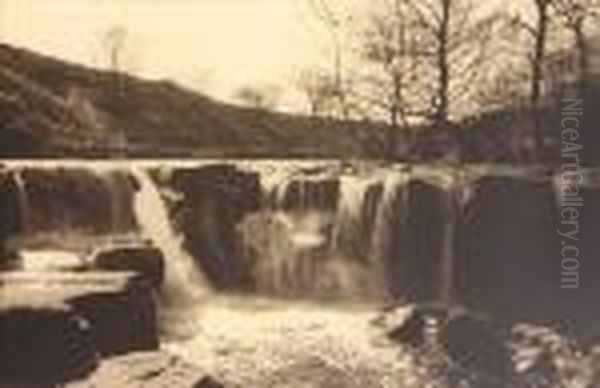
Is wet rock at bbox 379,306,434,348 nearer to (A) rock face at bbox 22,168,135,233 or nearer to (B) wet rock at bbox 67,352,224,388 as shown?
(B) wet rock at bbox 67,352,224,388

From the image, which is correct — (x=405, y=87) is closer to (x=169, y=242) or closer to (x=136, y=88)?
(x=136, y=88)

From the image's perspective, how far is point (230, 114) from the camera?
12.0 ft

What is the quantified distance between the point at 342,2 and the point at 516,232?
0.82 m

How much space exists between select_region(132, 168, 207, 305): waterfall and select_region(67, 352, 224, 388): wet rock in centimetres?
81

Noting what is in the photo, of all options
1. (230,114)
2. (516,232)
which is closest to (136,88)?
(230,114)

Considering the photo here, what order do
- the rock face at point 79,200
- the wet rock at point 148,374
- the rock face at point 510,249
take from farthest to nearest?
the rock face at point 79,200 < the rock face at point 510,249 < the wet rock at point 148,374

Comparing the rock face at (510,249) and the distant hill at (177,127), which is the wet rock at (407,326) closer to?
the rock face at (510,249)

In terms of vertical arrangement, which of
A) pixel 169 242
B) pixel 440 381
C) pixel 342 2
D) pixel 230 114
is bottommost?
pixel 440 381

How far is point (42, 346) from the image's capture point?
2.82m

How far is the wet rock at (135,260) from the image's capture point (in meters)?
3.33

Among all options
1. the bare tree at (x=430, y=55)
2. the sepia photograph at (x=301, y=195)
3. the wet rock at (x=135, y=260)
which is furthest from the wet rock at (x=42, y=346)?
the bare tree at (x=430, y=55)

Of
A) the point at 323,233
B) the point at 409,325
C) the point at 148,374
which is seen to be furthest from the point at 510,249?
the point at 148,374

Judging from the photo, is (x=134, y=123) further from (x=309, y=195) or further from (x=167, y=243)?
(x=309, y=195)

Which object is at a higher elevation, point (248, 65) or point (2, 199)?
point (248, 65)
